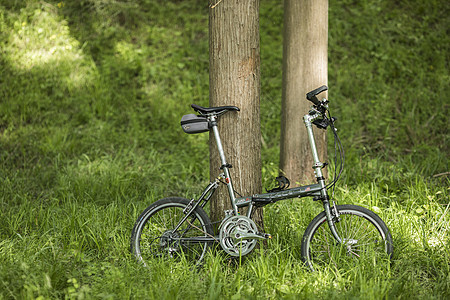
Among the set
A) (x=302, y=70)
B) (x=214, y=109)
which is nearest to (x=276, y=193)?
(x=214, y=109)

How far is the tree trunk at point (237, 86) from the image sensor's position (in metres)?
3.37

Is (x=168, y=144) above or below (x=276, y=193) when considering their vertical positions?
above

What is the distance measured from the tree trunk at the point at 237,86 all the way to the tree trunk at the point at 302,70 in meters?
1.46

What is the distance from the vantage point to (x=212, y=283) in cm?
278

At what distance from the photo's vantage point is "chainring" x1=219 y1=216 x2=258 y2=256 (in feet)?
10.6

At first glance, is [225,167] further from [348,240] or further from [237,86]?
[348,240]

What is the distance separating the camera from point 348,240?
324cm

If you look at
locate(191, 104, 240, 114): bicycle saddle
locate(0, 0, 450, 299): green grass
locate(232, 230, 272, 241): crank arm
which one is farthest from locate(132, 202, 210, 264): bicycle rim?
locate(191, 104, 240, 114): bicycle saddle

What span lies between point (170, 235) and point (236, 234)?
57 cm

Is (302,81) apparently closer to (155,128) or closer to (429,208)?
(429,208)

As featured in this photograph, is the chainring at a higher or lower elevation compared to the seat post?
lower

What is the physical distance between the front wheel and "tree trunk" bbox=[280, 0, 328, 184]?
151 centimetres

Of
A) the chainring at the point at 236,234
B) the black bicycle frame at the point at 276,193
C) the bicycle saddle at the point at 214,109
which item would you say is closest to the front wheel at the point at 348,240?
the black bicycle frame at the point at 276,193

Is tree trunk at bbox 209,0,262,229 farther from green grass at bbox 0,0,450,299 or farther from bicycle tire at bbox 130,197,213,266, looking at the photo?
green grass at bbox 0,0,450,299
